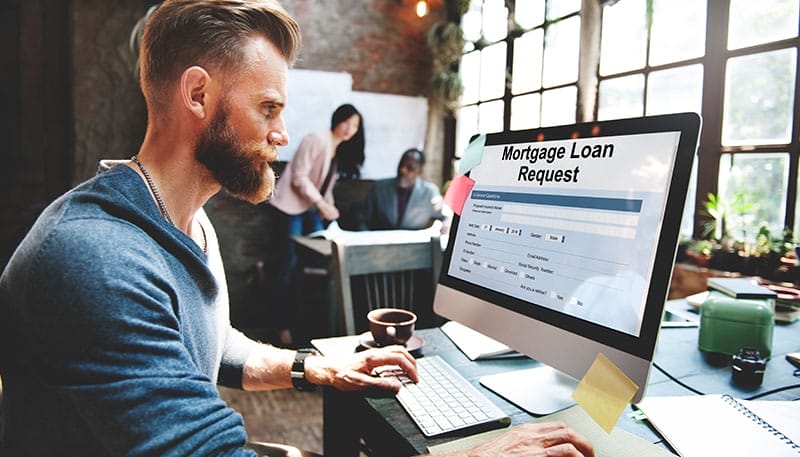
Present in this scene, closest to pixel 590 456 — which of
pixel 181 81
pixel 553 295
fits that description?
pixel 553 295

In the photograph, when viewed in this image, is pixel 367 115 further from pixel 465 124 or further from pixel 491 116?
pixel 491 116

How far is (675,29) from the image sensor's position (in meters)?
2.66

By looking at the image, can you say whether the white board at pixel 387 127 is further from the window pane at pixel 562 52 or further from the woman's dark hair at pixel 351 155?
the window pane at pixel 562 52

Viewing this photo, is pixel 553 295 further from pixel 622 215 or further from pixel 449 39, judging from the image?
pixel 449 39

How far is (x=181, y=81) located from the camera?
93cm

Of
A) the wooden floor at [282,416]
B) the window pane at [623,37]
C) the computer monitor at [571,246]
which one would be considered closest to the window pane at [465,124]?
the window pane at [623,37]

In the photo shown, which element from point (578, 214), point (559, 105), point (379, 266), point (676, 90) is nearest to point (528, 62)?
point (559, 105)

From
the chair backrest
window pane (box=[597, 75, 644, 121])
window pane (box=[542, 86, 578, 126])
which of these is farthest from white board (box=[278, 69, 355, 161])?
the chair backrest

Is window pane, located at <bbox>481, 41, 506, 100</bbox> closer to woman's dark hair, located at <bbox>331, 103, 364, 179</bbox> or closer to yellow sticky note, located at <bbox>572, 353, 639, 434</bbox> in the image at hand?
woman's dark hair, located at <bbox>331, 103, 364, 179</bbox>

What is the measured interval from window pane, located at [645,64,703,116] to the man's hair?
2.40 metres

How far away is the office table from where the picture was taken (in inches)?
32.4

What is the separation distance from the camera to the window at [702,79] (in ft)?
7.35

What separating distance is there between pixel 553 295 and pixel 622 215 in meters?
0.19

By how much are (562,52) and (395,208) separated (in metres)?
1.66
